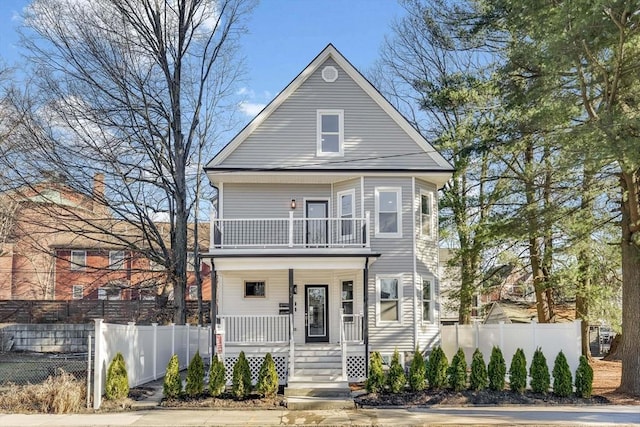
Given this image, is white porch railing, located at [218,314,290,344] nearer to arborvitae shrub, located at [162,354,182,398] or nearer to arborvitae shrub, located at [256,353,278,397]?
arborvitae shrub, located at [256,353,278,397]

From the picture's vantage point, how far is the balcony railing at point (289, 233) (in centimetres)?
1784

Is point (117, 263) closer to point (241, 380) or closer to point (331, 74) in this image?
point (241, 380)

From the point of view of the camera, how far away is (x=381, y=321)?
736 inches

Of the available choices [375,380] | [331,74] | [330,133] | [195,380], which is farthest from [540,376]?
[331,74]

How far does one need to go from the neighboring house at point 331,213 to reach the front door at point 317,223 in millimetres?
33

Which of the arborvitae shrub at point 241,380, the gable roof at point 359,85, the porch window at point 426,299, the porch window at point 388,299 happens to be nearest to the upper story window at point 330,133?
the gable roof at point 359,85

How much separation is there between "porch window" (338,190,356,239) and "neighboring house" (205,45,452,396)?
0.04 m

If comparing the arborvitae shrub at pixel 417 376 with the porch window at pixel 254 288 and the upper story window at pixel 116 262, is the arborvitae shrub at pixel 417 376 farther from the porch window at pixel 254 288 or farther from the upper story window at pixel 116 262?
the upper story window at pixel 116 262

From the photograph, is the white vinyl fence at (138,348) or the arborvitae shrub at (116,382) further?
the arborvitae shrub at (116,382)

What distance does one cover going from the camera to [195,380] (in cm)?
1491

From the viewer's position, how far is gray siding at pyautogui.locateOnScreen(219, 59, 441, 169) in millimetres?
19406

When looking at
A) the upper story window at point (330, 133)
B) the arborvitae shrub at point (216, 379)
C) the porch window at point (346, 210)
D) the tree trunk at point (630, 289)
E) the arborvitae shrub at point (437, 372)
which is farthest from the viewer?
the upper story window at point (330, 133)

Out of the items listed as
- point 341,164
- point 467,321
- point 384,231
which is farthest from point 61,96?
point 467,321

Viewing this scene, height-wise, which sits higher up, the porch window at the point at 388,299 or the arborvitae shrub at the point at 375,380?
the porch window at the point at 388,299
